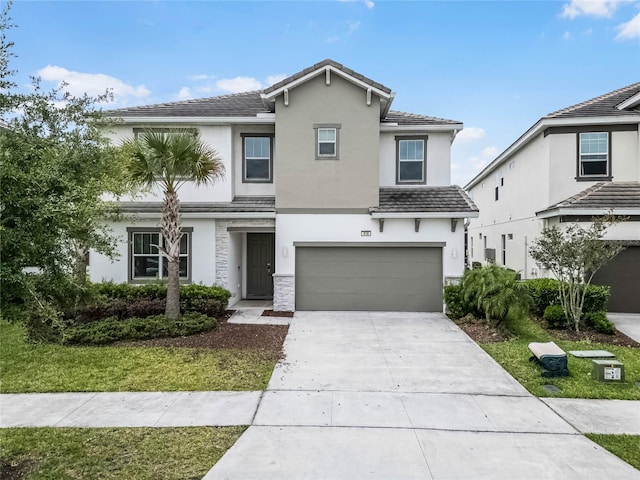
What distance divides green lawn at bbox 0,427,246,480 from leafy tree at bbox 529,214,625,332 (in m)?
9.28

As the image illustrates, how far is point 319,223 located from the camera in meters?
12.8

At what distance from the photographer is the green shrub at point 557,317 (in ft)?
34.6

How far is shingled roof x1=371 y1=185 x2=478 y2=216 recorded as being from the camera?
487 inches

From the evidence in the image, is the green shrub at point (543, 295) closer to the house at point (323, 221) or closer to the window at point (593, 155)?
the house at point (323, 221)

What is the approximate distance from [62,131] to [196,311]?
5874 millimetres

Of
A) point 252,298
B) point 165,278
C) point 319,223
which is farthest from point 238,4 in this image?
point 252,298

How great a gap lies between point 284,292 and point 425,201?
5.68m

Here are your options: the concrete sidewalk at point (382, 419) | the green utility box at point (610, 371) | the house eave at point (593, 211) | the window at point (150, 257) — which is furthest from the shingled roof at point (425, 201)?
the window at point (150, 257)

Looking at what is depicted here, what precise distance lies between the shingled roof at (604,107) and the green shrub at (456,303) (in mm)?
7952

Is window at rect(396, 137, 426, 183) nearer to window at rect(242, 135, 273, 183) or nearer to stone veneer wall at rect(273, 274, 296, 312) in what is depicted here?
window at rect(242, 135, 273, 183)

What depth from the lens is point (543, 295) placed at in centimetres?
1147

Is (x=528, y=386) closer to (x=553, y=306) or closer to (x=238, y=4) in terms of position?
(x=553, y=306)

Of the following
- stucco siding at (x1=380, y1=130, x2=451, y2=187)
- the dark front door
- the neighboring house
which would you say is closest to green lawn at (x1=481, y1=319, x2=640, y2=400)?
the neighboring house

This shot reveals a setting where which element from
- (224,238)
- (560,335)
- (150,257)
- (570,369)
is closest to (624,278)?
(560,335)
